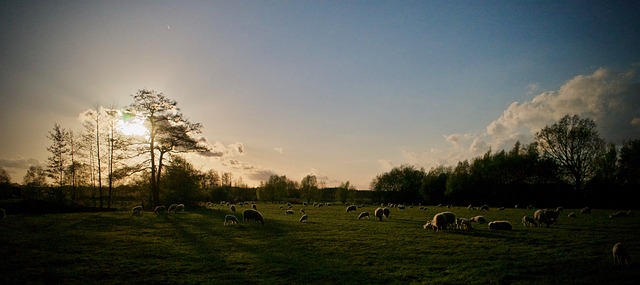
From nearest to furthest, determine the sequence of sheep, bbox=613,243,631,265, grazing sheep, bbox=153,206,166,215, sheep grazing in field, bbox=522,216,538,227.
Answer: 1. sheep, bbox=613,243,631,265
2. sheep grazing in field, bbox=522,216,538,227
3. grazing sheep, bbox=153,206,166,215

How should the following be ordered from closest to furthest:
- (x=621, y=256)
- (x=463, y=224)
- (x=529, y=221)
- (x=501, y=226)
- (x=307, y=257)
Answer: (x=621, y=256) → (x=307, y=257) → (x=501, y=226) → (x=463, y=224) → (x=529, y=221)

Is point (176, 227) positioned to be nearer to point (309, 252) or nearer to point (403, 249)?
point (309, 252)

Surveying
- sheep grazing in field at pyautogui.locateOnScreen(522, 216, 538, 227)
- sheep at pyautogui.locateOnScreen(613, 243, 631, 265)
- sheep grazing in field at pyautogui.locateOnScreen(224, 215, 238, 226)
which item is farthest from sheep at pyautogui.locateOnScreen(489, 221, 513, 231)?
sheep grazing in field at pyautogui.locateOnScreen(224, 215, 238, 226)

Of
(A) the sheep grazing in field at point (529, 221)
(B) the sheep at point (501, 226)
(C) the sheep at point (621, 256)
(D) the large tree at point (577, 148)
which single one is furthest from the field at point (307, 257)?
(D) the large tree at point (577, 148)

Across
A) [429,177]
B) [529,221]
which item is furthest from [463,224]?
[429,177]

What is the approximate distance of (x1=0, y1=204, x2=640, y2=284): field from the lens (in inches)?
412

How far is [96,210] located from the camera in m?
36.1

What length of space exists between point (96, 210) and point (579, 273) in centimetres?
4397

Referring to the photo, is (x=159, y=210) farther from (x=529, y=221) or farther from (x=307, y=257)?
(x=529, y=221)

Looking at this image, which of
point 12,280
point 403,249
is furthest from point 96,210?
point 403,249

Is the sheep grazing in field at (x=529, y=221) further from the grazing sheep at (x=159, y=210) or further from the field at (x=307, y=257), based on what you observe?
the grazing sheep at (x=159, y=210)

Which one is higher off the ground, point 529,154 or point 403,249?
point 529,154

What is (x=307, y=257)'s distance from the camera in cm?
1382

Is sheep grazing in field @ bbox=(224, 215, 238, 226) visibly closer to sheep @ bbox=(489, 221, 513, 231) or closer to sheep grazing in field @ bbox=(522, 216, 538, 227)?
sheep @ bbox=(489, 221, 513, 231)
